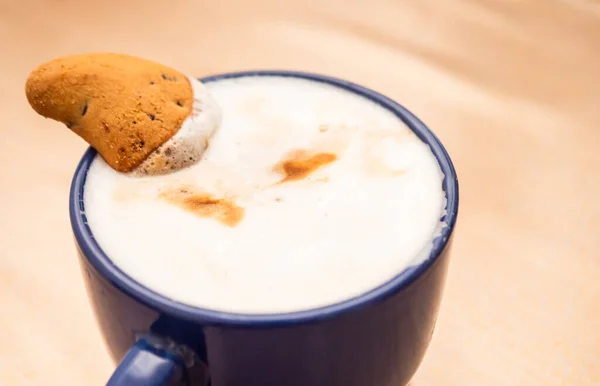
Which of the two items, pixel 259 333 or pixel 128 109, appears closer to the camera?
pixel 259 333

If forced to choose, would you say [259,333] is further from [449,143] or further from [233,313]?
[449,143]

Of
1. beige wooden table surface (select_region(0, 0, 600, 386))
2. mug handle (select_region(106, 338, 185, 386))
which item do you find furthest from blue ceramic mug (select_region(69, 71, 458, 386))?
beige wooden table surface (select_region(0, 0, 600, 386))

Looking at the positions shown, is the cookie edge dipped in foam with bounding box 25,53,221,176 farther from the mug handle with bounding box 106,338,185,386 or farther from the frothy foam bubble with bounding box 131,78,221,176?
the mug handle with bounding box 106,338,185,386

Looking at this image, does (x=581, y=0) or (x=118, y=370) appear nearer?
(x=118, y=370)

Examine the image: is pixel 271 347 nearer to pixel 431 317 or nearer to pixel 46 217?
pixel 431 317

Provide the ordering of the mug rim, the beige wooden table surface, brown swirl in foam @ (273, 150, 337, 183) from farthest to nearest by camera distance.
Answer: the beige wooden table surface < brown swirl in foam @ (273, 150, 337, 183) < the mug rim

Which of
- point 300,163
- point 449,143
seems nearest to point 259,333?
point 300,163

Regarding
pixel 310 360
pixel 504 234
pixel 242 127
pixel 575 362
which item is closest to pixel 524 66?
pixel 504 234
